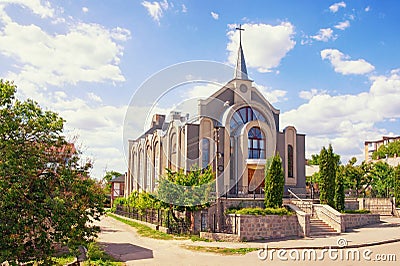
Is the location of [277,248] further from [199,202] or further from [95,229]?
[95,229]

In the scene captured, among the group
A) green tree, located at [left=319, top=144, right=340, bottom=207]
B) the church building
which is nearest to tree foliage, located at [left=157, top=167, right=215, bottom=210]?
the church building

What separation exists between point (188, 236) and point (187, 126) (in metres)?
10.1

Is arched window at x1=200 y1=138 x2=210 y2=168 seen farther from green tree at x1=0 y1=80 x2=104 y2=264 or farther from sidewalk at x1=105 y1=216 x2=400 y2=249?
green tree at x1=0 y1=80 x2=104 y2=264

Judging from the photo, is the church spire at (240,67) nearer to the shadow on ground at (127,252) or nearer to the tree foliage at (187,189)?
the tree foliage at (187,189)

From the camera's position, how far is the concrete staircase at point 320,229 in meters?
19.8

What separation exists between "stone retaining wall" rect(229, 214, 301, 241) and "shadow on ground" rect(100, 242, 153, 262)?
4521mm

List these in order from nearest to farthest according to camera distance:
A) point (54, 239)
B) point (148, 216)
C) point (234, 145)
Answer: point (54, 239), point (148, 216), point (234, 145)

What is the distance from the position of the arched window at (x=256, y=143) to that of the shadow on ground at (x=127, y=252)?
14983 millimetres

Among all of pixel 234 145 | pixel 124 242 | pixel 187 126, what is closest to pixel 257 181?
pixel 234 145

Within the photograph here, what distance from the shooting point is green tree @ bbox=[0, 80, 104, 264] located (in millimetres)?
7844

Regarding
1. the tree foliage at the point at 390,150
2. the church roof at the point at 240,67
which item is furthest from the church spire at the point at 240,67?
the tree foliage at the point at 390,150

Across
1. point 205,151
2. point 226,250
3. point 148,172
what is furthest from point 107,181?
point 226,250

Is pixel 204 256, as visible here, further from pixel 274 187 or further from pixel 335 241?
pixel 274 187

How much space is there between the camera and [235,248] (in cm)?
1606
